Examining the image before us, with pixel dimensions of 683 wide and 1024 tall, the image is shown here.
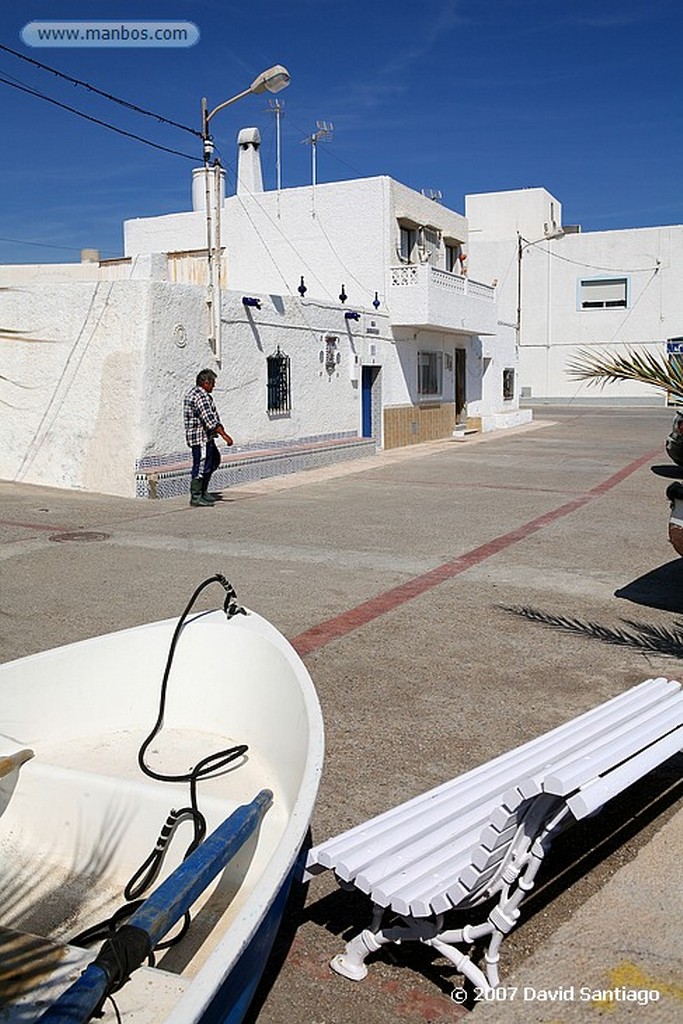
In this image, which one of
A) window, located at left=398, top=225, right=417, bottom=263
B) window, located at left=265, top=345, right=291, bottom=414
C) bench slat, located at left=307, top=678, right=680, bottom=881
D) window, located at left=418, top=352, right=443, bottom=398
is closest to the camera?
bench slat, located at left=307, top=678, right=680, bottom=881

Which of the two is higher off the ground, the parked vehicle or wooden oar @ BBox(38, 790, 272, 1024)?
the parked vehicle

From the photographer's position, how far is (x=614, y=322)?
150 ft

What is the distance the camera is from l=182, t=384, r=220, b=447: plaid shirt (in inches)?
502

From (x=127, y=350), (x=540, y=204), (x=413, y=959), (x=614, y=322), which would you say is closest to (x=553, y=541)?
(x=127, y=350)

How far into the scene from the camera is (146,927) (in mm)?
2213

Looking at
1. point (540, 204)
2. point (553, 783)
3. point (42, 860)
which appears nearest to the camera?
point (553, 783)

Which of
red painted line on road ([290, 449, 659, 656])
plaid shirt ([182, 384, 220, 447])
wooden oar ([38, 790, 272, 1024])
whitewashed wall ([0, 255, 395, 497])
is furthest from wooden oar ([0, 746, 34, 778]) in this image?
whitewashed wall ([0, 255, 395, 497])

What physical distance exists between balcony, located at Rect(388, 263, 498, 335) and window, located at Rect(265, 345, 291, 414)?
5.40m

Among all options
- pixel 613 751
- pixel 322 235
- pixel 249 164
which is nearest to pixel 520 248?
pixel 249 164

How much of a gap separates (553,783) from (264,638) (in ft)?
5.58

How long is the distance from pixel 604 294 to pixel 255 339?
33853 millimetres

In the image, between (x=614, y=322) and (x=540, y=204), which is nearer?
(x=614, y=322)

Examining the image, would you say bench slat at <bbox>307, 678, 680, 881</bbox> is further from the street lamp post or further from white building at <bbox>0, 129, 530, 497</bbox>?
the street lamp post

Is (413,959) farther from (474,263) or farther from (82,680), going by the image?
(474,263)
